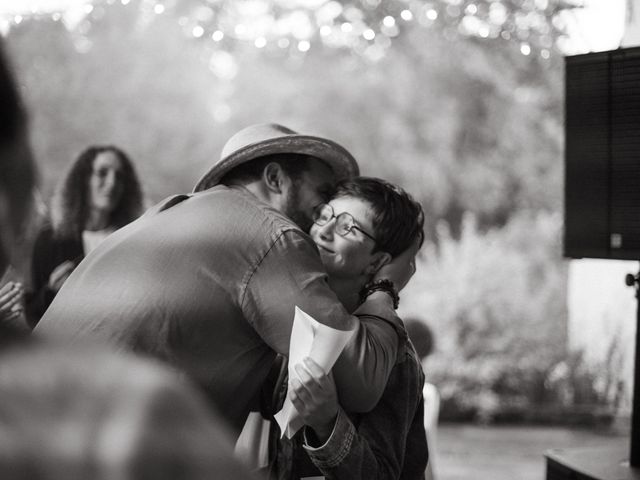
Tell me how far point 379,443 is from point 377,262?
0.43 m

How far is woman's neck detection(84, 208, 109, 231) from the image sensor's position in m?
4.22

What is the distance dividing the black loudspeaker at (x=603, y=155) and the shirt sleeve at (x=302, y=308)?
3.38 feet

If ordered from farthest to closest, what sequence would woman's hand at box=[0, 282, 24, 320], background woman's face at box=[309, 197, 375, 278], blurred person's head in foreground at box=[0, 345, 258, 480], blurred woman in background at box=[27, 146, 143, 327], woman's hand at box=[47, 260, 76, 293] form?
blurred woman in background at box=[27, 146, 143, 327] < woman's hand at box=[47, 260, 76, 293] < woman's hand at box=[0, 282, 24, 320] < background woman's face at box=[309, 197, 375, 278] < blurred person's head in foreground at box=[0, 345, 258, 480]

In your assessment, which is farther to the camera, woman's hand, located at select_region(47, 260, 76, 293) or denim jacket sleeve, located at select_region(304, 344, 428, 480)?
woman's hand, located at select_region(47, 260, 76, 293)

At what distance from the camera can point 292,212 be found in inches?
81.5

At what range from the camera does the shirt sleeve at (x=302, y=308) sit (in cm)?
170

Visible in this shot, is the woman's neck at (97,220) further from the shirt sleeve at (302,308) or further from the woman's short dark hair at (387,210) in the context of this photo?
the shirt sleeve at (302,308)

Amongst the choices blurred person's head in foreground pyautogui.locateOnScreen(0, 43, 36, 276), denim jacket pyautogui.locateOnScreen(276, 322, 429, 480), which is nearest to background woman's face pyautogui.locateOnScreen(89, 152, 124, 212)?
denim jacket pyautogui.locateOnScreen(276, 322, 429, 480)

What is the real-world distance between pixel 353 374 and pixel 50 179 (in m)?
7.47

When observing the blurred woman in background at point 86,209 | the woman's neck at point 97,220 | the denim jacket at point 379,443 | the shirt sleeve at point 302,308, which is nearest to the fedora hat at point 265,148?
the shirt sleeve at point 302,308

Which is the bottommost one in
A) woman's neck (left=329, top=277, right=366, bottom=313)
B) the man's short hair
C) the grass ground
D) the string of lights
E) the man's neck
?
the grass ground

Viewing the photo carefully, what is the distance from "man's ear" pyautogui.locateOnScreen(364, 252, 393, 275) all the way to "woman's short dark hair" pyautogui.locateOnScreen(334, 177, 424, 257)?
0.04 feet

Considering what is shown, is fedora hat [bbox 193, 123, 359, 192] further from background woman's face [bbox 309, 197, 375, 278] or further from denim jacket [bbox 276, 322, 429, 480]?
denim jacket [bbox 276, 322, 429, 480]

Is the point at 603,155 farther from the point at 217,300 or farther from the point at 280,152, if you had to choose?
the point at 217,300
